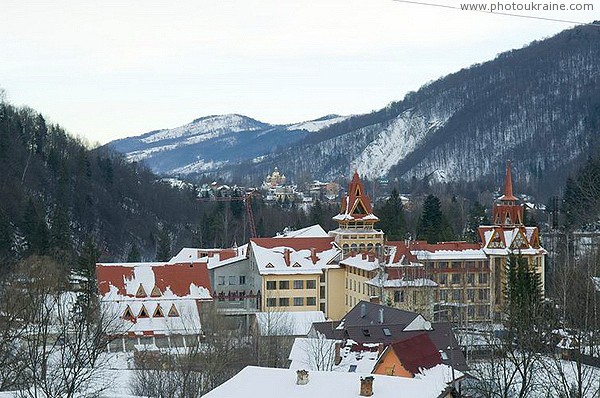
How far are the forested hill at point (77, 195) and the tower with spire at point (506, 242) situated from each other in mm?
24908

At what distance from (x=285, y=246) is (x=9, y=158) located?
3318cm

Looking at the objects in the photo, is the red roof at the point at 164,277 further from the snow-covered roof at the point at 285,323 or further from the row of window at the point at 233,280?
the row of window at the point at 233,280

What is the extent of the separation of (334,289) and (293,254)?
2.70 meters

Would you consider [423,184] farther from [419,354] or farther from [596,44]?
[419,354]

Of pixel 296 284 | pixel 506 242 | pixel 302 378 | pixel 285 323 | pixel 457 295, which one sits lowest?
pixel 457 295

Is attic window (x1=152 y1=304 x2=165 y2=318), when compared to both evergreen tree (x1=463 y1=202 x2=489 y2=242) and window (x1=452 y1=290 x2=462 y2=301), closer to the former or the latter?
window (x1=452 y1=290 x2=462 y2=301)

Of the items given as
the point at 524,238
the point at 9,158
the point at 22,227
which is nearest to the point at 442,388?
the point at 524,238

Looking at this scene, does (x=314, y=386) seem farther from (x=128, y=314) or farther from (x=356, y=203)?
(x=356, y=203)

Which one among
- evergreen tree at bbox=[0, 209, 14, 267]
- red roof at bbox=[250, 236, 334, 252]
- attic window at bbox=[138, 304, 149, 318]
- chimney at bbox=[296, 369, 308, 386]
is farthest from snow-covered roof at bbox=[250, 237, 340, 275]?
chimney at bbox=[296, 369, 308, 386]

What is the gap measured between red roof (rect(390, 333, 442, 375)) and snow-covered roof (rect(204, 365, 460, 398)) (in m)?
7.16

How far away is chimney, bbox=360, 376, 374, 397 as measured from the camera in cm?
1830

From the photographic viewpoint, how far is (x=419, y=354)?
28.1 metres

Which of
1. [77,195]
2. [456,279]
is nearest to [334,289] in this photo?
[456,279]

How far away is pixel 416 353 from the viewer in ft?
92.1
